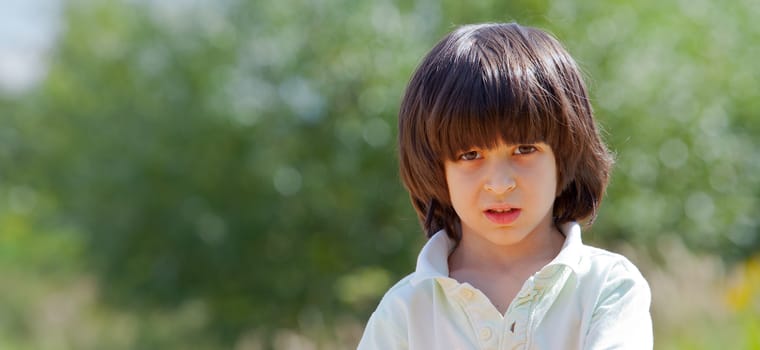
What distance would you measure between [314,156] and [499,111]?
715 centimetres

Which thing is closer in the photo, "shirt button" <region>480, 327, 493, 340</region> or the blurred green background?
"shirt button" <region>480, 327, 493, 340</region>

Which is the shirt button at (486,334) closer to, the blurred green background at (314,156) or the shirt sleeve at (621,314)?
the shirt sleeve at (621,314)

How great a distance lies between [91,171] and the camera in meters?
10.2

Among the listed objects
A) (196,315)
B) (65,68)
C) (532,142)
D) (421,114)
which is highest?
(65,68)

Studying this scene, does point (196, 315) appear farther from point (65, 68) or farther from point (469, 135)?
point (469, 135)

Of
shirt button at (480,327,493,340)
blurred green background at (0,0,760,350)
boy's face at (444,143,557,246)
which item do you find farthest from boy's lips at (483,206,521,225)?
blurred green background at (0,0,760,350)

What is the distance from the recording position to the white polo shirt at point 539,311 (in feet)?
7.47

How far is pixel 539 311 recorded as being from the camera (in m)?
2.30

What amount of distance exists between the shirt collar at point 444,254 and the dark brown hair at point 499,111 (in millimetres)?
57

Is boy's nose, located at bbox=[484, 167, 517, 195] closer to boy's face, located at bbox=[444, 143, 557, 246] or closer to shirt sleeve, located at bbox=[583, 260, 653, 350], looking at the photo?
boy's face, located at bbox=[444, 143, 557, 246]

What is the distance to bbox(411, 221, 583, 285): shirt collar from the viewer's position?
92.4 inches

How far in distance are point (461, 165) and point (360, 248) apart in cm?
697

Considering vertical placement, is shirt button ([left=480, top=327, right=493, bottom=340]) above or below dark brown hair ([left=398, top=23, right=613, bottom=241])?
below

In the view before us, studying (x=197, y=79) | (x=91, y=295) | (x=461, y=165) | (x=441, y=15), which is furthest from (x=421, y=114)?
(x=91, y=295)
